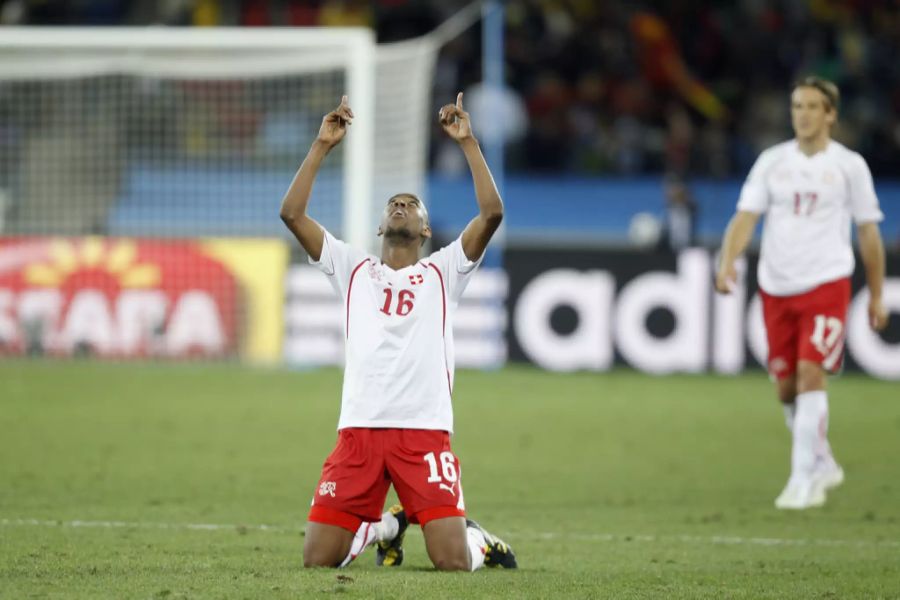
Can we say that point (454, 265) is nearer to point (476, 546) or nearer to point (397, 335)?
A: point (397, 335)

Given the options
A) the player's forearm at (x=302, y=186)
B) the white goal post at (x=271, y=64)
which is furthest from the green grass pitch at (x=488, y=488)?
the white goal post at (x=271, y=64)

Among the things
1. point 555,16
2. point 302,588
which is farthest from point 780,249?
point 555,16

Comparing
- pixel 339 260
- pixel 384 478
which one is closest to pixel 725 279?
pixel 339 260

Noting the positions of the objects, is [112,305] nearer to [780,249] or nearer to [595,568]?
[780,249]

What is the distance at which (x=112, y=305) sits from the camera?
1844 centimetres

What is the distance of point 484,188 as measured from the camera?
22.9 ft

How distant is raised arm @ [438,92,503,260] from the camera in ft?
22.9

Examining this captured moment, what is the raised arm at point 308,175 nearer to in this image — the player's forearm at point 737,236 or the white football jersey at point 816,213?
the player's forearm at point 737,236

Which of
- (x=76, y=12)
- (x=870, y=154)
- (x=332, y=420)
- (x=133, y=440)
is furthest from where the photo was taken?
(x=76, y=12)

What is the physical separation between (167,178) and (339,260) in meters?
12.4

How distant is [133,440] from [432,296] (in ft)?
18.9

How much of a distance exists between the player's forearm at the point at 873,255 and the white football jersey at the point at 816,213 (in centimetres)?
8

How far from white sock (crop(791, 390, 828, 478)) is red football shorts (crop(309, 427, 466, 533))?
327 cm

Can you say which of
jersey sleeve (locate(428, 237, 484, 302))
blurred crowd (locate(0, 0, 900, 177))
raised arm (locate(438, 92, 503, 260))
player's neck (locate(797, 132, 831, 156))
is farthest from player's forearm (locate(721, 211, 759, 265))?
blurred crowd (locate(0, 0, 900, 177))
